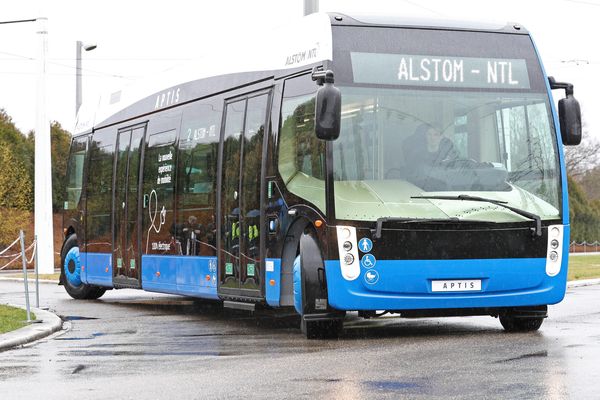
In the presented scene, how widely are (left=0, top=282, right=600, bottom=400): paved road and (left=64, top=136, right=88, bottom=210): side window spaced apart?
6278 millimetres

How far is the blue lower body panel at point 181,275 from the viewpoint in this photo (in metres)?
16.4

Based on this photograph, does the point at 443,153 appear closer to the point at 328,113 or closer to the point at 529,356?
the point at 328,113

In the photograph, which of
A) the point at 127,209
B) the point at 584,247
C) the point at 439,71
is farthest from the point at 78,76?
the point at 584,247

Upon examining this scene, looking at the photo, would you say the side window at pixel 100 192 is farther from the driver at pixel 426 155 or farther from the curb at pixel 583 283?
the curb at pixel 583 283

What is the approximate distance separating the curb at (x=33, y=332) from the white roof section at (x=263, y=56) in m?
3.86

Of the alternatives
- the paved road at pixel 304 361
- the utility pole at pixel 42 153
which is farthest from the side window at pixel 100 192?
the utility pole at pixel 42 153

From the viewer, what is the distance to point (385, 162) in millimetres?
13156

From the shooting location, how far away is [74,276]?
23.4 meters

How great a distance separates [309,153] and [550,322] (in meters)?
4.08

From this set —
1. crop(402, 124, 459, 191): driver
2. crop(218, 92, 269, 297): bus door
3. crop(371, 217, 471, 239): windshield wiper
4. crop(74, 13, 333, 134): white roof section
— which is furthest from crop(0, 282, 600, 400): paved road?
crop(74, 13, 333, 134): white roof section

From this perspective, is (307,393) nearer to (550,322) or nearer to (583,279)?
(550,322)

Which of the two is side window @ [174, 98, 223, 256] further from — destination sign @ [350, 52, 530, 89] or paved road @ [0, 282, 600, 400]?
destination sign @ [350, 52, 530, 89]

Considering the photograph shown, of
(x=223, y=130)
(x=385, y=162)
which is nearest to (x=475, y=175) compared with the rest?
(x=385, y=162)

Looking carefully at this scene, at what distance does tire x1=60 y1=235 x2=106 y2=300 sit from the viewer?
76.3 feet
